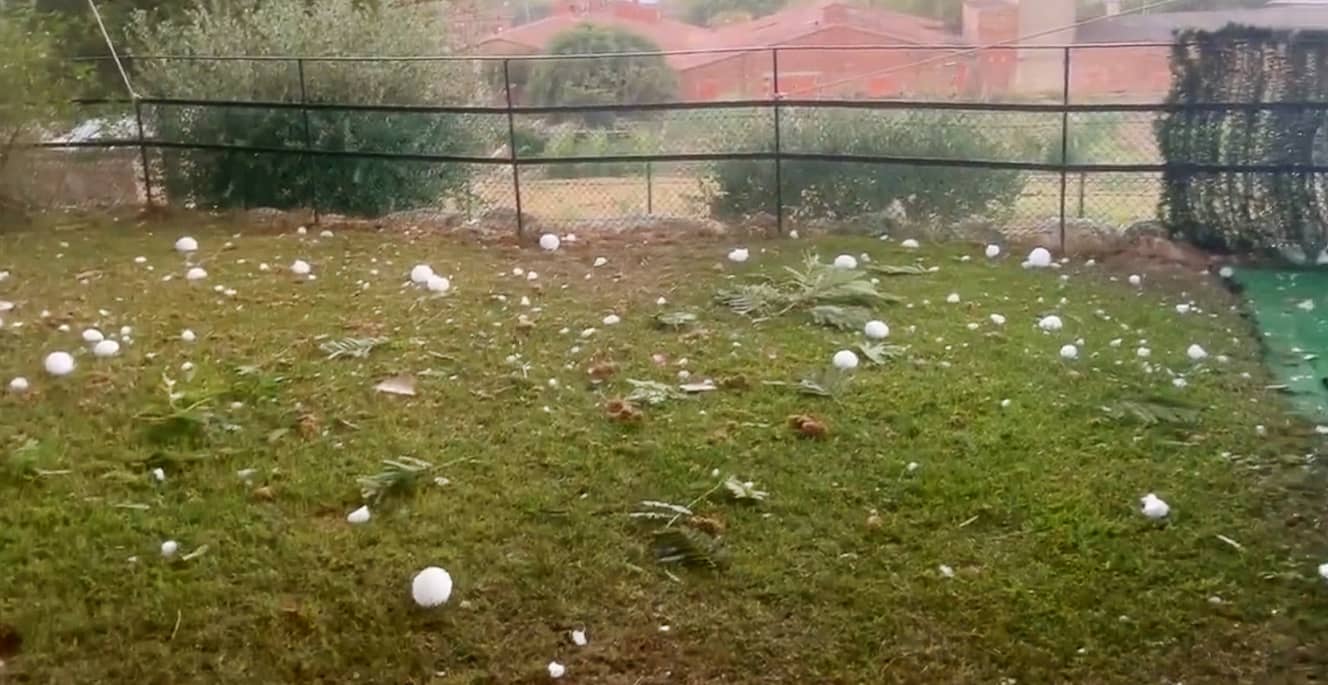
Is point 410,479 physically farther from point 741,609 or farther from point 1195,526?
point 1195,526

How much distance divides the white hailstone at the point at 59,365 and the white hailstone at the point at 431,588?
2.27 meters

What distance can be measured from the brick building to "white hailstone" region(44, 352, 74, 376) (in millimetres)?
4014

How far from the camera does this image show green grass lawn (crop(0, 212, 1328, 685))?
282 cm

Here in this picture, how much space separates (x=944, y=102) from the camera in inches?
267

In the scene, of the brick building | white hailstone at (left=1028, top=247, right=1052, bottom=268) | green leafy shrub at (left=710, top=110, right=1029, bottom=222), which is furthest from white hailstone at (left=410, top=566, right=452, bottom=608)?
the brick building

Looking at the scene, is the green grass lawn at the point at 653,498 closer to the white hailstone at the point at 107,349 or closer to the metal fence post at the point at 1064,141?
the white hailstone at the point at 107,349

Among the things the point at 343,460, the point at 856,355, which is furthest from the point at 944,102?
the point at 343,460

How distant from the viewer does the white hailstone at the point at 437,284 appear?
571 cm

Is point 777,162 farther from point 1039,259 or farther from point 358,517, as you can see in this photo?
point 358,517

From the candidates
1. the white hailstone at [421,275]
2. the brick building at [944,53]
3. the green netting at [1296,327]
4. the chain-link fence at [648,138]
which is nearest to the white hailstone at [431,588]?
the green netting at [1296,327]

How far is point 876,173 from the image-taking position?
22.6ft

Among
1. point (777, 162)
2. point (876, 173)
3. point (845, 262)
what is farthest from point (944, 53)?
point (845, 262)

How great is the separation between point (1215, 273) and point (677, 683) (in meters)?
4.11

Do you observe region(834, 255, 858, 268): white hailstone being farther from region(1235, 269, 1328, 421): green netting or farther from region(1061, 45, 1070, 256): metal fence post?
region(1235, 269, 1328, 421): green netting
